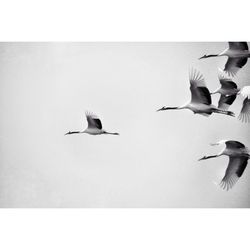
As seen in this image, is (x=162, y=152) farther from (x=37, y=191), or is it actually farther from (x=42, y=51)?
(x=42, y=51)

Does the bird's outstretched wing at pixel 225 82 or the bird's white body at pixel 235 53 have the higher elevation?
the bird's white body at pixel 235 53

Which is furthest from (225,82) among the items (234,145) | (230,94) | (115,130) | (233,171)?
(115,130)

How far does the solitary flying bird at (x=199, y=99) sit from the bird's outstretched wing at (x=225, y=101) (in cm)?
2

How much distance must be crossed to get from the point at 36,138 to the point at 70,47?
545mm

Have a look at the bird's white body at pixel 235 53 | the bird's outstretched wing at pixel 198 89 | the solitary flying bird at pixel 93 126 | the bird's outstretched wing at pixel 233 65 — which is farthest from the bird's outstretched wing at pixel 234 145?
the solitary flying bird at pixel 93 126

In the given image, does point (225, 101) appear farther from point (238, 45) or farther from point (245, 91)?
point (238, 45)

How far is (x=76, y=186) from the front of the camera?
8.17ft

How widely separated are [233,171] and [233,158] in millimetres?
73

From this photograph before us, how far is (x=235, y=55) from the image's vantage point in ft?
8.19

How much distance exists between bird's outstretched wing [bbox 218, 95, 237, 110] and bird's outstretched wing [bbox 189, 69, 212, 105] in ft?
0.21

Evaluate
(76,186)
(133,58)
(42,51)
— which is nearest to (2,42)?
(42,51)

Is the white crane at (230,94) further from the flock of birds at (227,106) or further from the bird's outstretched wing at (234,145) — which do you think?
the bird's outstretched wing at (234,145)

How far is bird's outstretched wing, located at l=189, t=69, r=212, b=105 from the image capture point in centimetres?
246

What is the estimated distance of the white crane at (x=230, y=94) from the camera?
248 cm
